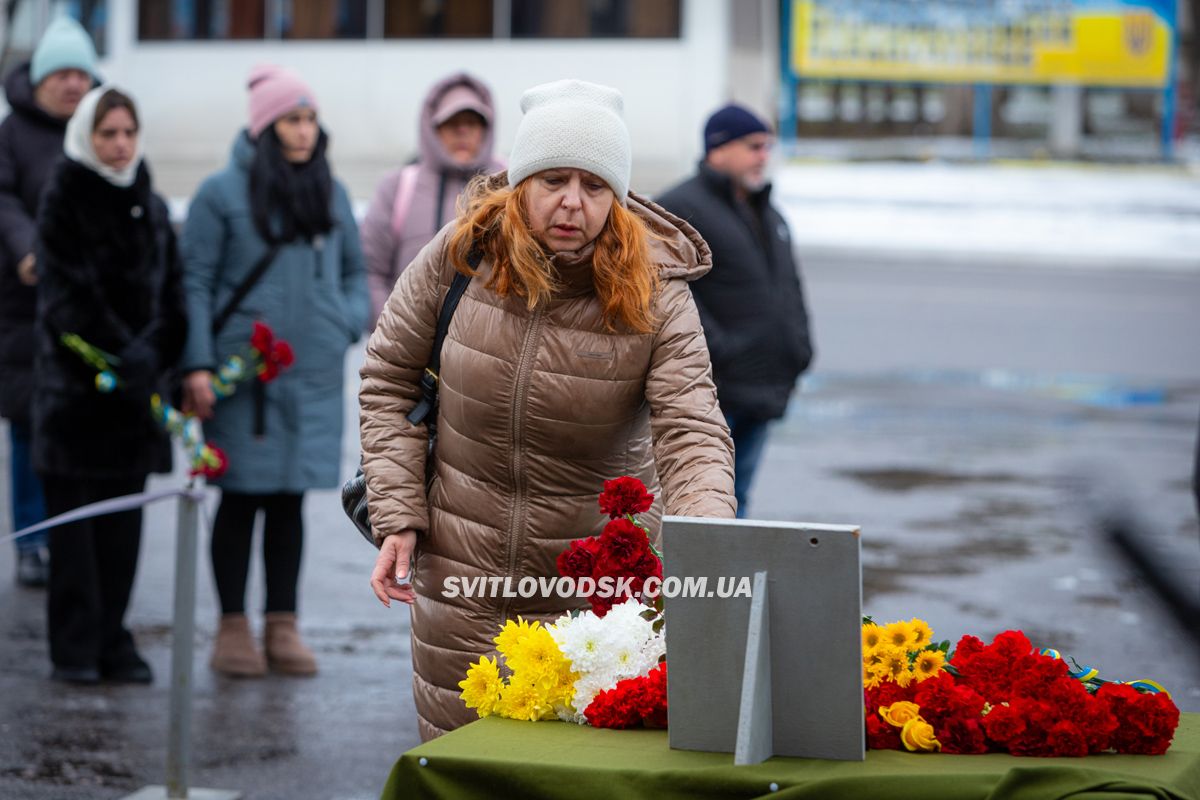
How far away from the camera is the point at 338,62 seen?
30.0 meters

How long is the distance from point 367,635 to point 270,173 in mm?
1838

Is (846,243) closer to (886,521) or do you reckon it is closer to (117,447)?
(886,521)

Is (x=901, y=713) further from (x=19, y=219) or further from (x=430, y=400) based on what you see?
(x=19, y=219)

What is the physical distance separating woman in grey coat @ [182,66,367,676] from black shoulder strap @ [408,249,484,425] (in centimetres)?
256

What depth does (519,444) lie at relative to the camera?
141 inches

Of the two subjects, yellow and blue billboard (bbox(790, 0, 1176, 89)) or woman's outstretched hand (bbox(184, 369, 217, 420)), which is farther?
yellow and blue billboard (bbox(790, 0, 1176, 89))

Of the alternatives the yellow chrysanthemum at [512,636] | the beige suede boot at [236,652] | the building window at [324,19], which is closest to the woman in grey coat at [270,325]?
the beige suede boot at [236,652]

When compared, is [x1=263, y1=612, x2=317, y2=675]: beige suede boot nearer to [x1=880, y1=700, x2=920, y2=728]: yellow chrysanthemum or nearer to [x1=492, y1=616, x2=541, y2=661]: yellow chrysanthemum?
[x1=492, y1=616, x2=541, y2=661]: yellow chrysanthemum

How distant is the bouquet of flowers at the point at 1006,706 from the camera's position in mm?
2738

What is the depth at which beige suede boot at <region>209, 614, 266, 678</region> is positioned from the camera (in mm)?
6309

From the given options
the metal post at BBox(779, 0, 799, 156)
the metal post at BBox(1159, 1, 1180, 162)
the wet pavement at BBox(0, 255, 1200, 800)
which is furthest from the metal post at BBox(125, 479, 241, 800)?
the metal post at BBox(1159, 1, 1180, 162)

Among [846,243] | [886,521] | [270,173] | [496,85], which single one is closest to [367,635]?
[270,173]

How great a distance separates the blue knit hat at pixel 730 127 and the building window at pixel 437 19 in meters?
24.1

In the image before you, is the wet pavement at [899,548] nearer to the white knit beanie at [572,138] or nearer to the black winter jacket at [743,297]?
the black winter jacket at [743,297]
